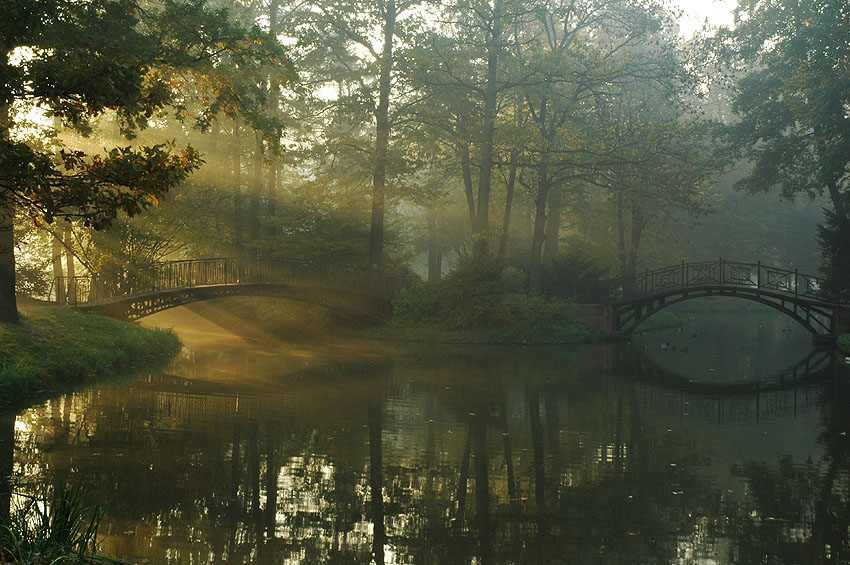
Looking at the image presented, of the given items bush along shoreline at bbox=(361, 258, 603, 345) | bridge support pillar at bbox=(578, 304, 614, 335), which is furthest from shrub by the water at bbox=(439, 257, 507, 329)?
bridge support pillar at bbox=(578, 304, 614, 335)

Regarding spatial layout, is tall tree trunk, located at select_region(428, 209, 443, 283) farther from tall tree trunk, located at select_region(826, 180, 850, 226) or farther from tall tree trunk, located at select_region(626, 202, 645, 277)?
tall tree trunk, located at select_region(826, 180, 850, 226)

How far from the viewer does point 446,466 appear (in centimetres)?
986

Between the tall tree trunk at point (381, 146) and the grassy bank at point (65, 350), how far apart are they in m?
12.3

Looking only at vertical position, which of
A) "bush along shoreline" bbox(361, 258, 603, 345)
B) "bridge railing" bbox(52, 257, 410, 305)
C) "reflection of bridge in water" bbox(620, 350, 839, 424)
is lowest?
"reflection of bridge in water" bbox(620, 350, 839, 424)

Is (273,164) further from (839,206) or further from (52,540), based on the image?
(52,540)

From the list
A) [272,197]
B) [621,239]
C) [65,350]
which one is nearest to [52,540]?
[65,350]

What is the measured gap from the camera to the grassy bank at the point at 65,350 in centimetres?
1434

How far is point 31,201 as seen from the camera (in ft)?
28.4

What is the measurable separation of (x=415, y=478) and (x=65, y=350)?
35.9 ft

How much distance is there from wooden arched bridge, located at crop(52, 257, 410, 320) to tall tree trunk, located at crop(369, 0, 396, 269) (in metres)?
1.49

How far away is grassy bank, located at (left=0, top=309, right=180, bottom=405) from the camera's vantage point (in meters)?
14.3

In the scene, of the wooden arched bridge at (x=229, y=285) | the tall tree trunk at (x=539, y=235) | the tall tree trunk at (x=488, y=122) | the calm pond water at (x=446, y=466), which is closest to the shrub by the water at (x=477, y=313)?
the tall tree trunk at (x=488, y=122)

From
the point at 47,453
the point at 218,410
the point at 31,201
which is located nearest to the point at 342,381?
the point at 218,410

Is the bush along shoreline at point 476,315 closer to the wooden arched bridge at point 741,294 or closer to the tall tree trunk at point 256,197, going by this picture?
the wooden arched bridge at point 741,294
